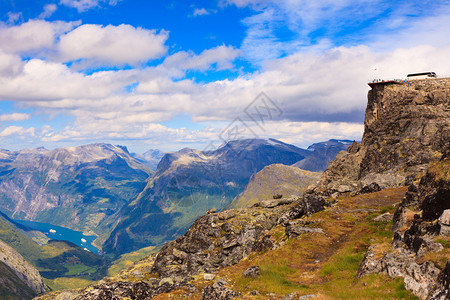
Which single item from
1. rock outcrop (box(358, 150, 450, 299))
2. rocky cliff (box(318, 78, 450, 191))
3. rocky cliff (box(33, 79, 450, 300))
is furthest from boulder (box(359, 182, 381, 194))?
rock outcrop (box(358, 150, 450, 299))

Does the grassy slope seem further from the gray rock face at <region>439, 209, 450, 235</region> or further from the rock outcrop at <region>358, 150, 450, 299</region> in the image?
the gray rock face at <region>439, 209, 450, 235</region>

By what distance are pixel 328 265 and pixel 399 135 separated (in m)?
65.2

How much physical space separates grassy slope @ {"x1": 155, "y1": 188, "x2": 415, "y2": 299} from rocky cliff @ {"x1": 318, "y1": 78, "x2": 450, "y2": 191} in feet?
85.1

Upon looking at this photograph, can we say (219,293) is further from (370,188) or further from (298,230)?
(370,188)

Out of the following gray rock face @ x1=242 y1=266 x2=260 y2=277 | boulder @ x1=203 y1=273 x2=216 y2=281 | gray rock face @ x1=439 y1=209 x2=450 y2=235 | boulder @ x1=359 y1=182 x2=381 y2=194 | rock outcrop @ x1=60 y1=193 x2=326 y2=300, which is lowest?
rock outcrop @ x1=60 y1=193 x2=326 y2=300

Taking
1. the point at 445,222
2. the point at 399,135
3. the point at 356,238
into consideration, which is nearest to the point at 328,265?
the point at 356,238

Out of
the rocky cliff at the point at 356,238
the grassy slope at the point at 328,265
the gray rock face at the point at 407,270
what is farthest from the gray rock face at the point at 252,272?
the gray rock face at the point at 407,270

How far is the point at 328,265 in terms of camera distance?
2964cm

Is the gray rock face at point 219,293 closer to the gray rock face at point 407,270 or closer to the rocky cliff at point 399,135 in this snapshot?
the gray rock face at point 407,270

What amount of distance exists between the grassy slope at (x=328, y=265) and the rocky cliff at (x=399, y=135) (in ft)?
85.1

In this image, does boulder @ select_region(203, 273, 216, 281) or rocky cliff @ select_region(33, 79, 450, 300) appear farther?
boulder @ select_region(203, 273, 216, 281)

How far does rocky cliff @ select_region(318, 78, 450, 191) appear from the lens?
66.4 metres

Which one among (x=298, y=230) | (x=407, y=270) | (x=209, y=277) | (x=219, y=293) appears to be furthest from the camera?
(x=298, y=230)

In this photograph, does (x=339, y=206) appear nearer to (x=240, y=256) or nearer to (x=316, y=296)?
(x=240, y=256)
